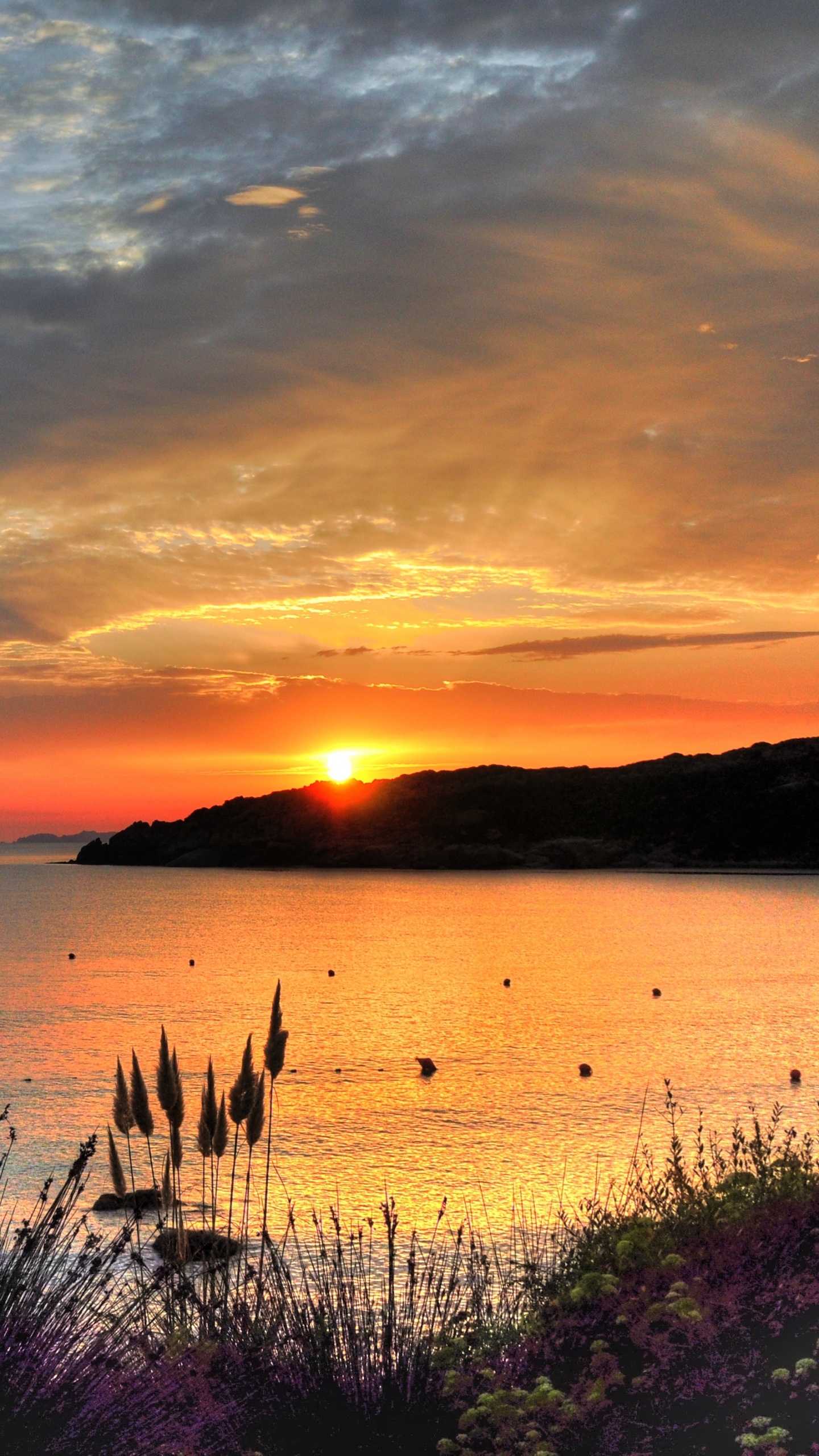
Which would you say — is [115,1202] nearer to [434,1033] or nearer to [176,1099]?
[176,1099]

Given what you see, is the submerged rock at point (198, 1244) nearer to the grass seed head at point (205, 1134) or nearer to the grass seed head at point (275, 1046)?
the grass seed head at point (205, 1134)

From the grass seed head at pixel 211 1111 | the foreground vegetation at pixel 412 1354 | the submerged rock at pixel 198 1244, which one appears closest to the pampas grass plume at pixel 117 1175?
the foreground vegetation at pixel 412 1354

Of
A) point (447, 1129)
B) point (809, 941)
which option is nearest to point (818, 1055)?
point (447, 1129)

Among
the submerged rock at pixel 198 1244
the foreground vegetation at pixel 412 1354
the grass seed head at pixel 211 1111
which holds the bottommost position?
the submerged rock at pixel 198 1244

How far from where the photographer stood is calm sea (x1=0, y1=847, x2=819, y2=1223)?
18266mm

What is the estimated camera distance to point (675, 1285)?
25.7 feet

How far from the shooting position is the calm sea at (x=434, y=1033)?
1827cm

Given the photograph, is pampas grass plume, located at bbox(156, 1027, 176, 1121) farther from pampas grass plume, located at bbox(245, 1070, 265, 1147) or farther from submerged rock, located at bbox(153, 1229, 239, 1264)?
submerged rock, located at bbox(153, 1229, 239, 1264)

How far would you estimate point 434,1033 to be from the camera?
33719 millimetres

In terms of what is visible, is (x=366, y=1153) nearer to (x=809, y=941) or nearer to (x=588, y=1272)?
(x=588, y=1272)

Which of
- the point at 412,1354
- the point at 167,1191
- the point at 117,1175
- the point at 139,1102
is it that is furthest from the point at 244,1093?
the point at 412,1354

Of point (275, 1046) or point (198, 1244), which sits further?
point (198, 1244)

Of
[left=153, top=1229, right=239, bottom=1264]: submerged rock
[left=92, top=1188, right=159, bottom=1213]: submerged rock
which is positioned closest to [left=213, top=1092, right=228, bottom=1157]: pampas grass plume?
[left=153, top=1229, right=239, bottom=1264]: submerged rock

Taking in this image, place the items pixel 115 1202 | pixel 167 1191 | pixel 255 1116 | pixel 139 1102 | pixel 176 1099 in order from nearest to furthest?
pixel 139 1102 → pixel 176 1099 → pixel 255 1116 → pixel 167 1191 → pixel 115 1202
